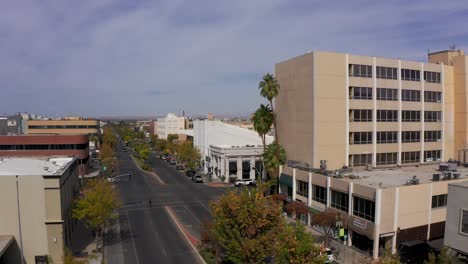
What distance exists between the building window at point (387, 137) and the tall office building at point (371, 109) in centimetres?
3

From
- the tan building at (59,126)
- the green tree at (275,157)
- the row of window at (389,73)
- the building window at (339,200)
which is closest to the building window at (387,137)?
the row of window at (389,73)

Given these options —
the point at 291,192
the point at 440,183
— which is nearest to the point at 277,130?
the point at 291,192

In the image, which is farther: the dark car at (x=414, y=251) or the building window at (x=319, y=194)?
the building window at (x=319, y=194)

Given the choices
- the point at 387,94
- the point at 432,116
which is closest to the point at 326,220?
the point at 387,94

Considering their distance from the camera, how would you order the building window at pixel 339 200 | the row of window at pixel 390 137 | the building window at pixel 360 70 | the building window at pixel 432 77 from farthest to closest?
1. the building window at pixel 432 77
2. the row of window at pixel 390 137
3. the building window at pixel 360 70
4. the building window at pixel 339 200

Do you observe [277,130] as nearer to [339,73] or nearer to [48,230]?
[339,73]

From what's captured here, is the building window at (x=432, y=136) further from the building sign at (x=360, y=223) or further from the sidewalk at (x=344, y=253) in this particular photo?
the sidewalk at (x=344, y=253)

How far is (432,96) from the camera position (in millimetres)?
62688

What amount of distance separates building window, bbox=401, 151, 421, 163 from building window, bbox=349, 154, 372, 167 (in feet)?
23.5

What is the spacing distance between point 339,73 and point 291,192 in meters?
19.1

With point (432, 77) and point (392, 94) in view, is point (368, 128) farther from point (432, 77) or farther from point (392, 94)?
point (432, 77)

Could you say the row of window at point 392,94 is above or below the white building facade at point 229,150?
above

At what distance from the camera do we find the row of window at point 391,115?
56.0m

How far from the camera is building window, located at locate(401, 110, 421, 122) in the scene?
59.9 meters
